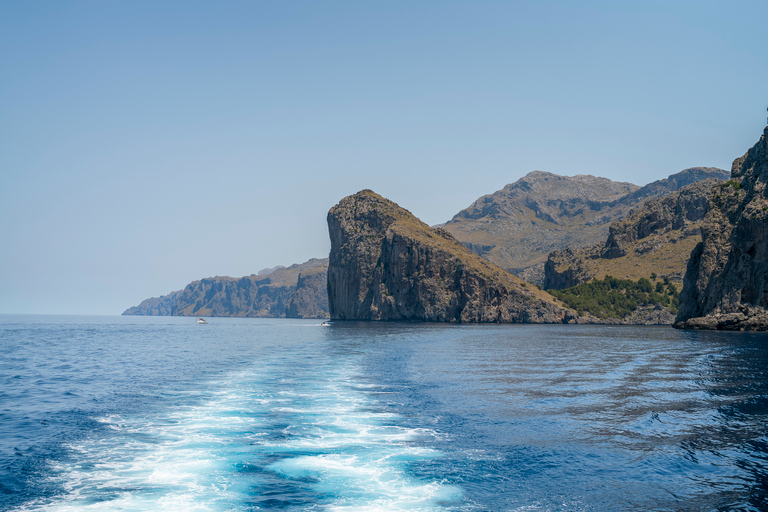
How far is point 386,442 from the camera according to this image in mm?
20609

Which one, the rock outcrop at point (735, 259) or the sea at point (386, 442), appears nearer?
the sea at point (386, 442)

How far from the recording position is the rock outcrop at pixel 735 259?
96.8m

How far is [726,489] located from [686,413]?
38.6 feet

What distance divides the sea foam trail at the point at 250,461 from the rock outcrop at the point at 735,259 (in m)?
98.8

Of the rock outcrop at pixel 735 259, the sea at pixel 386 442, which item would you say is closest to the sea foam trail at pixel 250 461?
the sea at pixel 386 442

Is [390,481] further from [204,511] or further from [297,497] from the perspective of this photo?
[204,511]

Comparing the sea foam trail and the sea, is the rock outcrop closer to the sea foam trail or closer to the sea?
the sea

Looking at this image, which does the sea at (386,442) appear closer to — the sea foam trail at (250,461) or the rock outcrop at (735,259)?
the sea foam trail at (250,461)

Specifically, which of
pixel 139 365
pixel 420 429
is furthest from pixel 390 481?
pixel 139 365

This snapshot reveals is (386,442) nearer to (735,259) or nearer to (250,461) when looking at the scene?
(250,461)

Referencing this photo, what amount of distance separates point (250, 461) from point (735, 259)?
11614cm

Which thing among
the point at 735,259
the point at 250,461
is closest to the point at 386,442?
the point at 250,461

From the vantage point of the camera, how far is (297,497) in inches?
575

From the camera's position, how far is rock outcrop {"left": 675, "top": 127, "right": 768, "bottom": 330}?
96812 millimetres
